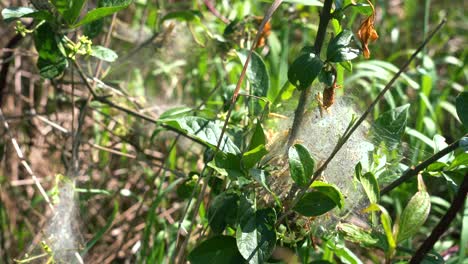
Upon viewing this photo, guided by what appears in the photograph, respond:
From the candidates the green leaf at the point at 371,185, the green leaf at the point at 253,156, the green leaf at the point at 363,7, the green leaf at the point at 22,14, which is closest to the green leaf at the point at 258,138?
the green leaf at the point at 253,156

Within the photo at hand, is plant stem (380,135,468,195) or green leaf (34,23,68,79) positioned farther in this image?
green leaf (34,23,68,79)

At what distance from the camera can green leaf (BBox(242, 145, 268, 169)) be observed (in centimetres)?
144

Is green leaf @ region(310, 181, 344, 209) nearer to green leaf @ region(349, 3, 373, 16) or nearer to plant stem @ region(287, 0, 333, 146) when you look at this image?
plant stem @ region(287, 0, 333, 146)

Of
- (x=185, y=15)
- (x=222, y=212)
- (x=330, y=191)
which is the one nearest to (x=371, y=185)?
(x=330, y=191)

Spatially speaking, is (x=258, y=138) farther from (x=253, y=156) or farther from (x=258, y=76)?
(x=258, y=76)

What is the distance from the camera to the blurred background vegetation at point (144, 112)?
2.33m

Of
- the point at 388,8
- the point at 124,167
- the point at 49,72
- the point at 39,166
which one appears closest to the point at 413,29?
the point at 388,8

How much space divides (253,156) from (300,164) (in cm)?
12

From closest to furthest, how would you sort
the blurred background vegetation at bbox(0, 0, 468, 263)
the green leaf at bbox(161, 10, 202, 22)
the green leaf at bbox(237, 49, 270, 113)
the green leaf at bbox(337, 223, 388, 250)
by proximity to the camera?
the green leaf at bbox(337, 223, 388, 250) → the green leaf at bbox(237, 49, 270, 113) → the green leaf at bbox(161, 10, 202, 22) → the blurred background vegetation at bbox(0, 0, 468, 263)

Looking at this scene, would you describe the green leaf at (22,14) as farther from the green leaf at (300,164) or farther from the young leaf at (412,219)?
the young leaf at (412,219)

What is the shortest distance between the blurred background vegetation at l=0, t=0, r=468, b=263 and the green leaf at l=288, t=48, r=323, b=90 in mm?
648

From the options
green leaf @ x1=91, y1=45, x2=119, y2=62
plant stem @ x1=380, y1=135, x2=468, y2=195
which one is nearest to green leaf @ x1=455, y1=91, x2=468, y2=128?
plant stem @ x1=380, y1=135, x2=468, y2=195

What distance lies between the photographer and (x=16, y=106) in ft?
9.30

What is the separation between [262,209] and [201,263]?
0.64 ft
